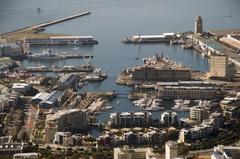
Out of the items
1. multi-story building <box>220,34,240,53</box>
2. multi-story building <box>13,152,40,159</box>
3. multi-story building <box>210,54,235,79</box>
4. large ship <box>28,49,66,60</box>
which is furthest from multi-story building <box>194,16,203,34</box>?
multi-story building <box>13,152,40,159</box>

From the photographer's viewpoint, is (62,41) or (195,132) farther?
(62,41)

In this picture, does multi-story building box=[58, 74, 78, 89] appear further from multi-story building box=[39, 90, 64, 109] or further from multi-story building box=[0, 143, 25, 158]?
multi-story building box=[0, 143, 25, 158]

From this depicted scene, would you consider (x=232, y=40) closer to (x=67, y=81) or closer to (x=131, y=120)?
(x=67, y=81)

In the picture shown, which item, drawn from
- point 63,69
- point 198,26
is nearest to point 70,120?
point 63,69

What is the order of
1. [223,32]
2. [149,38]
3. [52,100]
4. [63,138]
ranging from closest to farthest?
[63,138], [52,100], [149,38], [223,32]

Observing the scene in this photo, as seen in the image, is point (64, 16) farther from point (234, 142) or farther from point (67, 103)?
point (234, 142)

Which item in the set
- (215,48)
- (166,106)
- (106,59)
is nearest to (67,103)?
(166,106)

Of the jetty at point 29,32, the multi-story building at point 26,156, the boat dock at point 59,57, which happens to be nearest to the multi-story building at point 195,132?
the multi-story building at point 26,156
